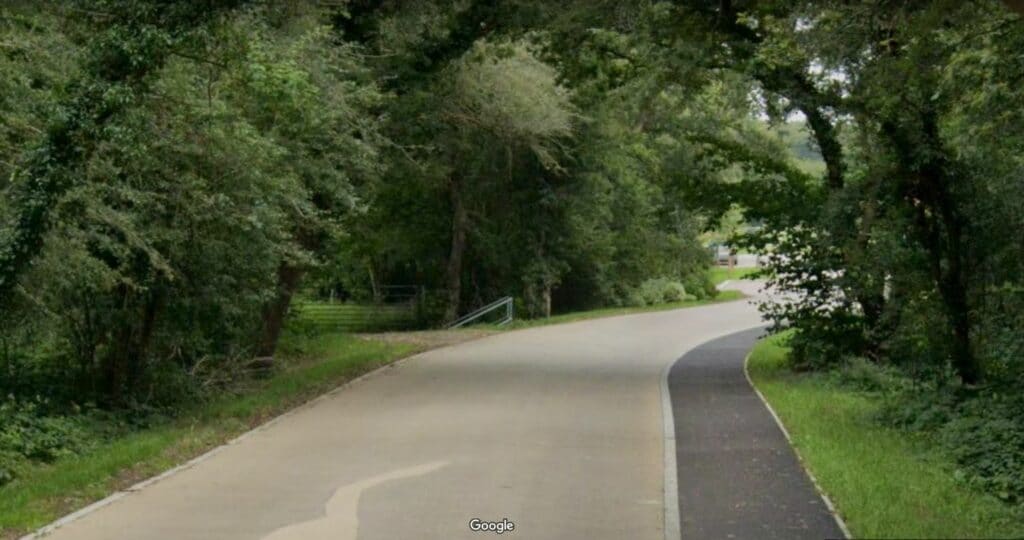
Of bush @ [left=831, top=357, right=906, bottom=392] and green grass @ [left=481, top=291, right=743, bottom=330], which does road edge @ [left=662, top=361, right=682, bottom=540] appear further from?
green grass @ [left=481, top=291, right=743, bottom=330]

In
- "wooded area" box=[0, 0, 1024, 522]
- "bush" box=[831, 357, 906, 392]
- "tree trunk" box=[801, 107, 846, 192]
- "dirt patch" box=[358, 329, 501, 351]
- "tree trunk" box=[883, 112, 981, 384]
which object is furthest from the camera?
"dirt patch" box=[358, 329, 501, 351]

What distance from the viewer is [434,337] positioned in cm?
2980

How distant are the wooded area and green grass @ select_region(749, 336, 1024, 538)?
0.58m

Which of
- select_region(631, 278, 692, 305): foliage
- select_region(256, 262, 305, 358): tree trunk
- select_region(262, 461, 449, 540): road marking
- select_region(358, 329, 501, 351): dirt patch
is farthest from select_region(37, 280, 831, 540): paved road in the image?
select_region(631, 278, 692, 305): foliage

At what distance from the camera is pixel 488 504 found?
10.2m

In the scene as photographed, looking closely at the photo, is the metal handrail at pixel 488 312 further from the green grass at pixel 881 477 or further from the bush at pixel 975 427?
the bush at pixel 975 427

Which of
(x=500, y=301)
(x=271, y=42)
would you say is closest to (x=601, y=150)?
(x=500, y=301)

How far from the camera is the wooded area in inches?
480

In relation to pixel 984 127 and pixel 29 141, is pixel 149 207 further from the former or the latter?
pixel 984 127

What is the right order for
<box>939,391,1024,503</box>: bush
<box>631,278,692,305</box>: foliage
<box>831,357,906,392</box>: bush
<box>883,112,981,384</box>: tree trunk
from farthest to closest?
<box>631,278,692,305</box>: foliage, <box>831,357,906,392</box>: bush, <box>883,112,981,384</box>: tree trunk, <box>939,391,1024,503</box>: bush

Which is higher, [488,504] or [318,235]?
[318,235]

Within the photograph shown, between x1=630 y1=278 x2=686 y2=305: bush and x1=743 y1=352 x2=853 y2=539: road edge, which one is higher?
x1=630 y1=278 x2=686 y2=305: bush

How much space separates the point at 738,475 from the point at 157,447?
618 cm

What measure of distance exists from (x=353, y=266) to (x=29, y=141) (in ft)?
88.4
